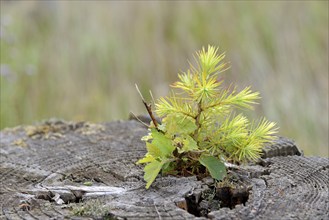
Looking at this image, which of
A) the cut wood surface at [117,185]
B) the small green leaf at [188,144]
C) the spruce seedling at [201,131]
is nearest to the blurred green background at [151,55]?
the cut wood surface at [117,185]

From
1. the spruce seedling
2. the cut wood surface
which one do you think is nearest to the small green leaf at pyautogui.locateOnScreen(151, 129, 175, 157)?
the spruce seedling

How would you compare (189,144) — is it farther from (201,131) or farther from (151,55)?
(151,55)

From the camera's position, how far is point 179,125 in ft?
6.51

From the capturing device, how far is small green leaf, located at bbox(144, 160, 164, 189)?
1.92 m

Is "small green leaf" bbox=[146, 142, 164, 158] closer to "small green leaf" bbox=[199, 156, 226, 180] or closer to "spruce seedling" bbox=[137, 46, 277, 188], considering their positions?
"spruce seedling" bbox=[137, 46, 277, 188]

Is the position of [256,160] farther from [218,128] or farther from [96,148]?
[96,148]

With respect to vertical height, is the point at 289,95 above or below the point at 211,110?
above

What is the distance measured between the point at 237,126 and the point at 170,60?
3.32 metres

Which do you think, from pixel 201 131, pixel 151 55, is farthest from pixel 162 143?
pixel 151 55

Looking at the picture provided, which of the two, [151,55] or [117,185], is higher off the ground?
[151,55]

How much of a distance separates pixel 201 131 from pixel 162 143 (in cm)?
16

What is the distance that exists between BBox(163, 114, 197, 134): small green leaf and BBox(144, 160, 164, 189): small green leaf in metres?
0.12

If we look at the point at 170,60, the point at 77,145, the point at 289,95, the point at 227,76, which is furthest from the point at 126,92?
the point at 77,145

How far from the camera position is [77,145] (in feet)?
8.51
